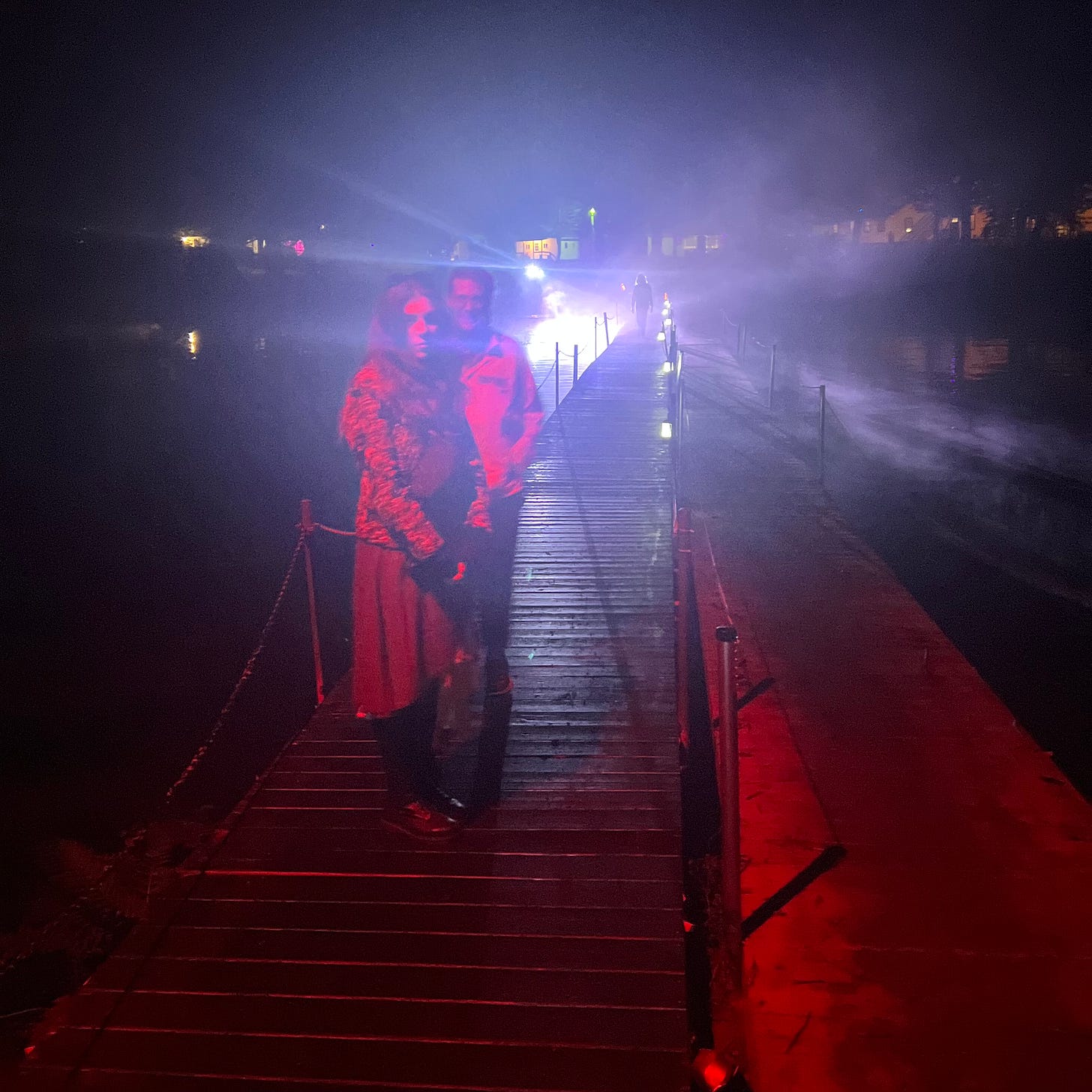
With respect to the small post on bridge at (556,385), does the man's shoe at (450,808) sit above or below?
below

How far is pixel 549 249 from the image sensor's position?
247ft

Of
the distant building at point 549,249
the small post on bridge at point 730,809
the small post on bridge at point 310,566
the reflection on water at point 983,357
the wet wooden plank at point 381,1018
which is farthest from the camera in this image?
the distant building at point 549,249

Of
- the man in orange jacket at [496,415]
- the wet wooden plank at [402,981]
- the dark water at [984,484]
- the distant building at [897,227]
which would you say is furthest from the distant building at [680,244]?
the wet wooden plank at [402,981]

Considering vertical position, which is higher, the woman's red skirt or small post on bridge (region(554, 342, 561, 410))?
small post on bridge (region(554, 342, 561, 410))

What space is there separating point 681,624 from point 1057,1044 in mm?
2467

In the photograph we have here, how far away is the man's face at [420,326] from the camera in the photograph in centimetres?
298

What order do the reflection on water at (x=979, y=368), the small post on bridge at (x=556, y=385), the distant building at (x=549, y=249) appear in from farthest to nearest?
the distant building at (x=549, y=249)
the reflection on water at (x=979, y=368)
the small post on bridge at (x=556, y=385)

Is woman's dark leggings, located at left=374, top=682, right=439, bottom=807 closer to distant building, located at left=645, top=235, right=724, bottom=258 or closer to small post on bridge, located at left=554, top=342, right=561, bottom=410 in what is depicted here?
small post on bridge, located at left=554, top=342, right=561, bottom=410

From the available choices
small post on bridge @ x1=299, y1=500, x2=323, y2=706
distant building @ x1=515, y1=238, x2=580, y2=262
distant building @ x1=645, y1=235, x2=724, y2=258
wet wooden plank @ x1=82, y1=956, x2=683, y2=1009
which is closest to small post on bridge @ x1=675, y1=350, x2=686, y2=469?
small post on bridge @ x1=299, y1=500, x2=323, y2=706

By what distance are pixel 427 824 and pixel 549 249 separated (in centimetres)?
7726

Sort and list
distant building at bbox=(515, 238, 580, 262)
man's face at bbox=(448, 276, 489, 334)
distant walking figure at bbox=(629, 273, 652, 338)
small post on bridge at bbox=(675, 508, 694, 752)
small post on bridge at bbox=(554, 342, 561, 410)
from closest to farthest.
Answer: man's face at bbox=(448, 276, 489, 334) → small post on bridge at bbox=(675, 508, 694, 752) → small post on bridge at bbox=(554, 342, 561, 410) → distant walking figure at bbox=(629, 273, 652, 338) → distant building at bbox=(515, 238, 580, 262)

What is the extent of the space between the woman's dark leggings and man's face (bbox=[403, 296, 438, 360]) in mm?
1263

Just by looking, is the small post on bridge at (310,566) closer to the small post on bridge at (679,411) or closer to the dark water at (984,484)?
the small post on bridge at (679,411)

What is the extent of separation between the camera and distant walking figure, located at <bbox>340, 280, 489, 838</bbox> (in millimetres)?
2977
